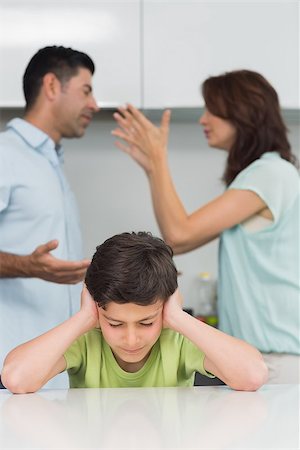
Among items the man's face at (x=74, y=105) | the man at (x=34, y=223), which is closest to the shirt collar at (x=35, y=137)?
the man at (x=34, y=223)

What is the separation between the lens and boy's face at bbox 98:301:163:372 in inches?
52.1

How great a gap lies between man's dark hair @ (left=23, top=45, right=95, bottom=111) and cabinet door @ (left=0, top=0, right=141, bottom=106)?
217 mm

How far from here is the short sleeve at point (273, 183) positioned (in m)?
1.94

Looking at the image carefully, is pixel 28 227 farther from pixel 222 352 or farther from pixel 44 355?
pixel 222 352

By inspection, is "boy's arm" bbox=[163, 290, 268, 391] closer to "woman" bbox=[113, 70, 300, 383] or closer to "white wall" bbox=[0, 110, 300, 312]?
"woman" bbox=[113, 70, 300, 383]

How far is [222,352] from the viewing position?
1.38 m

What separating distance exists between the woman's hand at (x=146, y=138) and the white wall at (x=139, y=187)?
24.2 inches

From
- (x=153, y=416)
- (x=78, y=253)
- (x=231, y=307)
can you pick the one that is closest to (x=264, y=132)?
(x=231, y=307)

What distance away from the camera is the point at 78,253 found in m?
2.14

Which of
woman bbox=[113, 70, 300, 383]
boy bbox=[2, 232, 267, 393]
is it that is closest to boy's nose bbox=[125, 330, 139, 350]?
boy bbox=[2, 232, 267, 393]

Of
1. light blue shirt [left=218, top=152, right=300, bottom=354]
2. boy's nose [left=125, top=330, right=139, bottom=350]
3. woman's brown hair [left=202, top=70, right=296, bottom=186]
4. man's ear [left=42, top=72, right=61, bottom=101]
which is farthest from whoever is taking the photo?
man's ear [left=42, top=72, right=61, bottom=101]

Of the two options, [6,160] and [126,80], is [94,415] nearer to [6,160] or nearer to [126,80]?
[6,160]

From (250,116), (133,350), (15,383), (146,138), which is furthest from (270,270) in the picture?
(15,383)

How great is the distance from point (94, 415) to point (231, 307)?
0.84m
